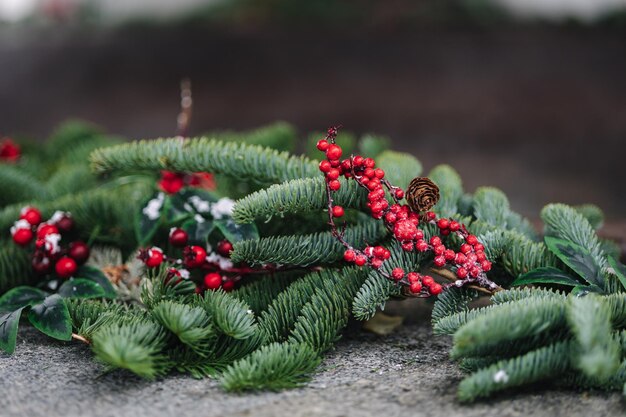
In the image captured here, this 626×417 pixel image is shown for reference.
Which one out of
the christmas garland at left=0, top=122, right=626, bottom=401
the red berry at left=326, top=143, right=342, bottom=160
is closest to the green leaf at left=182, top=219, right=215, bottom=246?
the christmas garland at left=0, top=122, right=626, bottom=401

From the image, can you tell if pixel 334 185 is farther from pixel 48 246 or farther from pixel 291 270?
pixel 48 246

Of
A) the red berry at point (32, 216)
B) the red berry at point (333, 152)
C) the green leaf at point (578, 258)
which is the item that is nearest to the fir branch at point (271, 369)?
the red berry at point (333, 152)

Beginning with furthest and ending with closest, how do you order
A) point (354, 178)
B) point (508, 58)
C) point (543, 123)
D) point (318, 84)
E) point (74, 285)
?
point (318, 84) → point (508, 58) → point (543, 123) → point (74, 285) → point (354, 178)

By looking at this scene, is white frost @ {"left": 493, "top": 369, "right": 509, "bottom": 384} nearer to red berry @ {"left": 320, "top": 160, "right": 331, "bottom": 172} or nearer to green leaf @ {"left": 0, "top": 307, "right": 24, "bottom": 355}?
red berry @ {"left": 320, "top": 160, "right": 331, "bottom": 172}

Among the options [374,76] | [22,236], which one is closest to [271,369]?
[22,236]

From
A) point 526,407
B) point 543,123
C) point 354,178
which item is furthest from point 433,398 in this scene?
point 543,123

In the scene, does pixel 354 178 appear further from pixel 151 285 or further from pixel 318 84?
pixel 318 84
